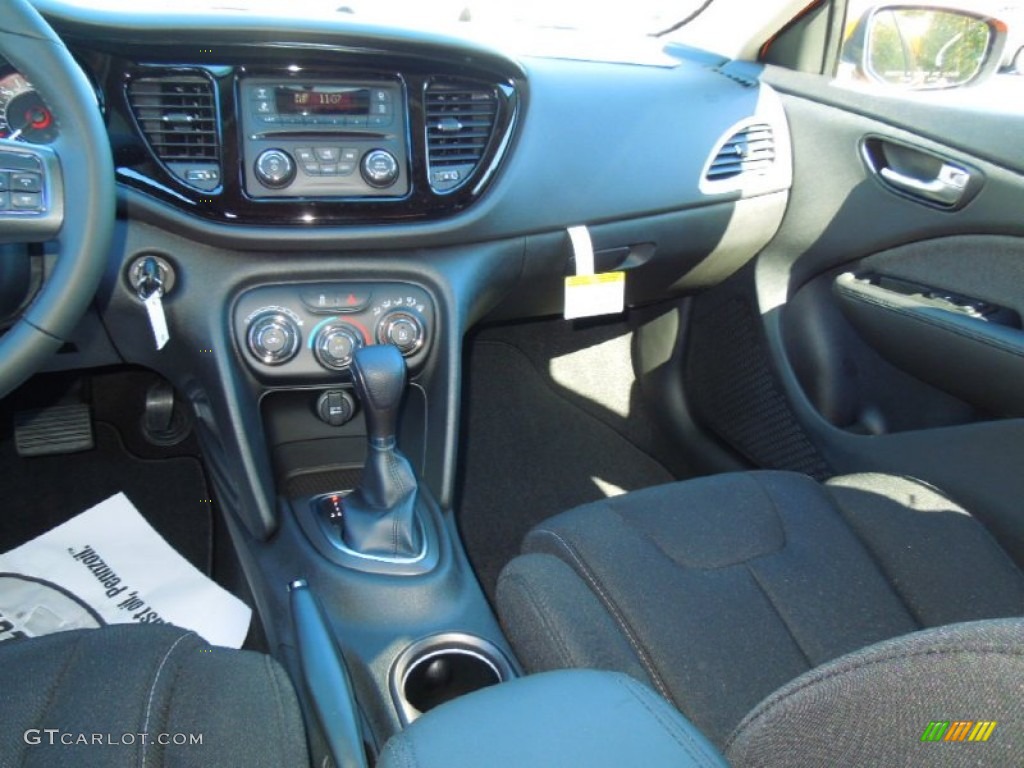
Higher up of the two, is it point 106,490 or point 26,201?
point 26,201

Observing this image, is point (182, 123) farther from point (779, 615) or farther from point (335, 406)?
point (779, 615)

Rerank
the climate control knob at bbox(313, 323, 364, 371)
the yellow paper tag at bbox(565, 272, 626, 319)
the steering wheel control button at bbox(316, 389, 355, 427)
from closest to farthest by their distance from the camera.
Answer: the climate control knob at bbox(313, 323, 364, 371) → the steering wheel control button at bbox(316, 389, 355, 427) → the yellow paper tag at bbox(565, 272, 626, 319)

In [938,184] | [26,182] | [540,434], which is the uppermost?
[26,182]

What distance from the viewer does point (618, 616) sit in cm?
102

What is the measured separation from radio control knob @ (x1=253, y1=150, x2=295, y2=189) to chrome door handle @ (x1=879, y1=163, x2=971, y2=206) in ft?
3.29

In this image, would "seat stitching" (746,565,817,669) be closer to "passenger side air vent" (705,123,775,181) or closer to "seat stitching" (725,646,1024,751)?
"seat stitching" (725,646,1024,751)

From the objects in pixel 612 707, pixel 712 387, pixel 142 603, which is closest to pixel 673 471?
pixel 712 387

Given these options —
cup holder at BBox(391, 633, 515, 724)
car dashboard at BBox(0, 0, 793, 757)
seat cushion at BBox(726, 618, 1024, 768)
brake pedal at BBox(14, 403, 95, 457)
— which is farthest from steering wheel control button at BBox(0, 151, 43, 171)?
brake pedal at BBox(14, 403, 95, 457)

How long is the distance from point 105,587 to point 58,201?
0.79m

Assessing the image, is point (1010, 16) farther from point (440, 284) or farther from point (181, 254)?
point (181, 254)

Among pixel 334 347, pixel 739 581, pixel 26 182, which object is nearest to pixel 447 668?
pixel 739 581

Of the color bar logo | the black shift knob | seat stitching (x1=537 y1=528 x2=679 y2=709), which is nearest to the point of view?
the color bar logo

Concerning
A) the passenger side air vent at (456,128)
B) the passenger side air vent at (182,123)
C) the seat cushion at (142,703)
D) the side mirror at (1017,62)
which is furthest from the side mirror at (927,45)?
the seat cushion at (142,703)

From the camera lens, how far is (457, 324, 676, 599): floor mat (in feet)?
6.51
